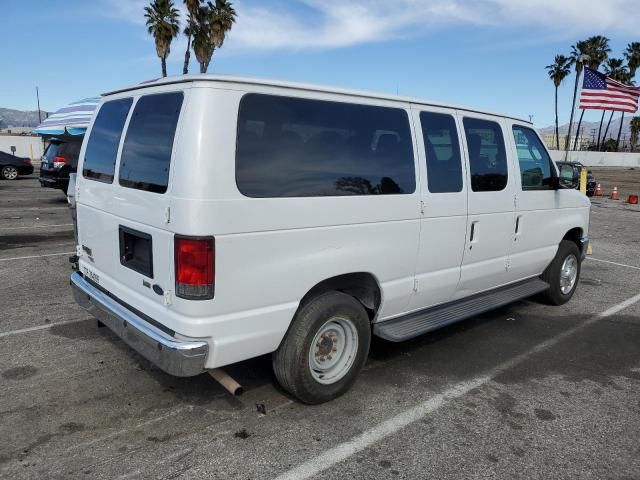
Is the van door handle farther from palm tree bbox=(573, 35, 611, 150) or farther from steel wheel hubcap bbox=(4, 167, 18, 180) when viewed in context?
palm tree bbox=(573, 35, 611, 150)

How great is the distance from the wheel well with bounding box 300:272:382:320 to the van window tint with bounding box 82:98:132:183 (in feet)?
5.44

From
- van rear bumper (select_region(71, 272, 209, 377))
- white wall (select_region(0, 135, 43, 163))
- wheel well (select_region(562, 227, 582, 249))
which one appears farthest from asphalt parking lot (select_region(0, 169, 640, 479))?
white wall (select_region(0, 135, 43, 163))

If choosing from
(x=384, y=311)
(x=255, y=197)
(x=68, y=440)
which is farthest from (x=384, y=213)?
(x=68, y=440)

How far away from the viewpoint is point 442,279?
4.27 m

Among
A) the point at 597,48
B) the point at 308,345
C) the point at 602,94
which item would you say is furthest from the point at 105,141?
the point at 597,48

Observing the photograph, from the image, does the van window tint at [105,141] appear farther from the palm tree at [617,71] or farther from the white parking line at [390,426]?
the palm tree at [617,71]

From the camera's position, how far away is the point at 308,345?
3318mm

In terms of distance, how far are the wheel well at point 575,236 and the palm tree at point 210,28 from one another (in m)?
30.0

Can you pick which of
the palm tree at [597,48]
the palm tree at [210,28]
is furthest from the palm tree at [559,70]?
the palm tree at [210,28]

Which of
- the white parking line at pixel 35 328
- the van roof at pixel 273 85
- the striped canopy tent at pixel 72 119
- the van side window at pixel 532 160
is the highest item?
the striped canopy tent at pixel 72 119

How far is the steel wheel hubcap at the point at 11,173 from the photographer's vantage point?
22.3m

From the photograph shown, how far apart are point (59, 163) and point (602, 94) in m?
17.8

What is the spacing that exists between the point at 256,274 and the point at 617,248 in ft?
31.3

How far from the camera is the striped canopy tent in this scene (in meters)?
20.5
